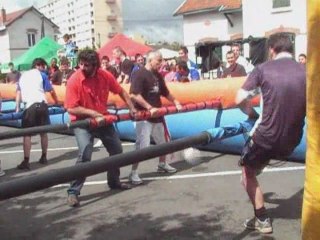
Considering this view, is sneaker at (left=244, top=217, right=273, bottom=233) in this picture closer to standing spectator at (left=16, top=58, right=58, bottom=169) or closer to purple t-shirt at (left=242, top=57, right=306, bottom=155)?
purple t-shirt at (left=242, top=57, right=306, bottom=155)

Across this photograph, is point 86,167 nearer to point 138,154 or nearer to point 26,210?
point 138,154

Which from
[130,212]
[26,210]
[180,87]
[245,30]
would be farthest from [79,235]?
[245,30]

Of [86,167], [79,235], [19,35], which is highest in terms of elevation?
[19,35]

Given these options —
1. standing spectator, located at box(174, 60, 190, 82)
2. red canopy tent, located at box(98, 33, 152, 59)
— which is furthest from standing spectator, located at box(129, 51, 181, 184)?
red canopy tent, located at box(98, 33, 152, 59)

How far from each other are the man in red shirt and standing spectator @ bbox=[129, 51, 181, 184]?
55 centimetres

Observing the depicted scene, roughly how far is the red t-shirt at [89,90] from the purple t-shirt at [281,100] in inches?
86.4

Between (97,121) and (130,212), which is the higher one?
(97,121)

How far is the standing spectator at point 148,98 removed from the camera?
22.2 feet

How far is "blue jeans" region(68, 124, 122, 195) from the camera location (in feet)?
19.3

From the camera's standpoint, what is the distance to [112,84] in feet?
20.3

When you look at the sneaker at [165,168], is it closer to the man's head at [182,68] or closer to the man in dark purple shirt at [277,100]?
the man in dark purple shirt at [277,100]

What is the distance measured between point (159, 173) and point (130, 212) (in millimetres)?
1855

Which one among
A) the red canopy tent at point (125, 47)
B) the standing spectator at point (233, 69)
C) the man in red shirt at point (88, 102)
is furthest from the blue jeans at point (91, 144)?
the red canopy tent at point (125, 47)

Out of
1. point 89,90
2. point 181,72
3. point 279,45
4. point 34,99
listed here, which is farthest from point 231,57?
point 279,45
